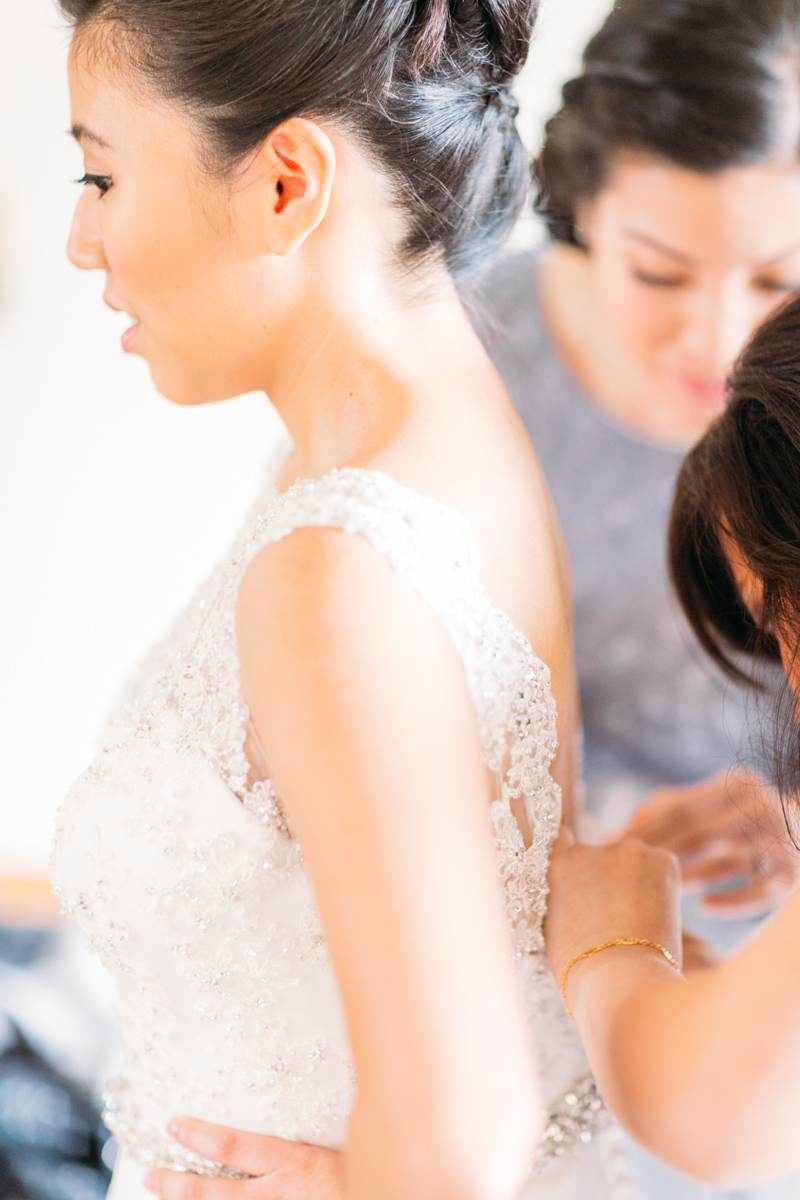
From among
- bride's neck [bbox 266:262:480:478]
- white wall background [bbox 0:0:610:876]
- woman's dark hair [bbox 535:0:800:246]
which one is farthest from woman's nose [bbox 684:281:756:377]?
→ white wall background [bbox 0:0:610:876]

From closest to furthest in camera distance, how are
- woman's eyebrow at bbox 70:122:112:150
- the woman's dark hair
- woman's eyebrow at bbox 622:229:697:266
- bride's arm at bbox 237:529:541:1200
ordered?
1. bride's arm at bbox 237:529:541:1200
2. woman's eyebrow at bbox 70:122:112:150
3. the woman's dark hair
4. woman's eyebrow at bbox 622:229:697:266

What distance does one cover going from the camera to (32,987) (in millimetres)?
1452

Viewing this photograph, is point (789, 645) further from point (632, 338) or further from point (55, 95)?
point (55, 95)

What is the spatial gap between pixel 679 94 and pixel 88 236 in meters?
0.81

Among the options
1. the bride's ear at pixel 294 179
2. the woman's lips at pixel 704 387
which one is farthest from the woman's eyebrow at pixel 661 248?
the bride's ear at pixel 294 179

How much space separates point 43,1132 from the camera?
4.31 feet

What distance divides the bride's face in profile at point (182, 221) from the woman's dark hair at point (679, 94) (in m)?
0.55

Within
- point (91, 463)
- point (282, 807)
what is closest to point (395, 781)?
point (282, 807)

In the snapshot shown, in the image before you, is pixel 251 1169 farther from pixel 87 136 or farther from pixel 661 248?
pixel 661 248

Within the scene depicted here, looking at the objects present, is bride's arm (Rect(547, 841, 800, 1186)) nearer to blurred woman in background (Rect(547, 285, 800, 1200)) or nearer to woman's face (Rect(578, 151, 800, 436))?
blurred woman in background (Rect(547, 285, 800, 1200))

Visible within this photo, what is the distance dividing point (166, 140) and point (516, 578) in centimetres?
38

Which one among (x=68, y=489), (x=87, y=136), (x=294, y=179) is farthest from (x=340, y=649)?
(x=68, y=489)

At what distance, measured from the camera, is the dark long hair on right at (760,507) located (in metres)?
0.67

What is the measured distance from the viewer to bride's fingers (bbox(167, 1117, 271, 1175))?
775 mm
